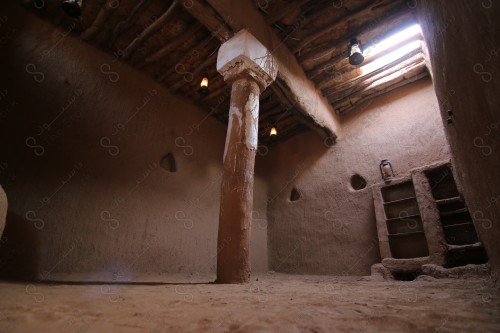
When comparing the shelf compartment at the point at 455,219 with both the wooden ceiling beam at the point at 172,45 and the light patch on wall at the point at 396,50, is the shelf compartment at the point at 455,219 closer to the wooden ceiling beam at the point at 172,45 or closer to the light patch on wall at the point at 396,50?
the light patch on wall at the point at 396,50

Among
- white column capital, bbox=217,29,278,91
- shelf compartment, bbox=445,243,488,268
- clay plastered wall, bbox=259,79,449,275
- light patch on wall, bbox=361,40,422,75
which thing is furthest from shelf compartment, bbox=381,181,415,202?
white column capital, bbox=217,29,278,91

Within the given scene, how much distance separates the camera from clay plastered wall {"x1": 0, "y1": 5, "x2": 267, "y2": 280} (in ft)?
13.3

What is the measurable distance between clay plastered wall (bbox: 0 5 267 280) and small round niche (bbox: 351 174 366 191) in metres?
3.57

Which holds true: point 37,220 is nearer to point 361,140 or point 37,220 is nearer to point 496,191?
point 496,191

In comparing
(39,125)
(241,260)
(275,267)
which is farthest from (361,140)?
(39,125)

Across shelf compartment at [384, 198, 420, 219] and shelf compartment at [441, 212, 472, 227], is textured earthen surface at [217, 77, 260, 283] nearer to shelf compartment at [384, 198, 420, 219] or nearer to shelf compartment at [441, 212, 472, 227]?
shelf compartment at [384, 198, 420, 219]

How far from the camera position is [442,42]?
2.29 m

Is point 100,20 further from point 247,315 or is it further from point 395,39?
point 395,39

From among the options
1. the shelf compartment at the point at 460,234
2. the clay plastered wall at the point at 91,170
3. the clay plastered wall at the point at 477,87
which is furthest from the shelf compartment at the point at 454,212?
the clay plastered wall at the point at 91,170

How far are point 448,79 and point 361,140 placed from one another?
4.33 meters

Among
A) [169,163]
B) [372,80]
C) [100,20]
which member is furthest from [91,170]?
[372,80]

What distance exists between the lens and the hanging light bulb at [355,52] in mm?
4906

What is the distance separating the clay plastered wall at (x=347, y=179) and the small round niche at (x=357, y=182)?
16 centimetres

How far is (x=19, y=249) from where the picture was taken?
3814 mm
